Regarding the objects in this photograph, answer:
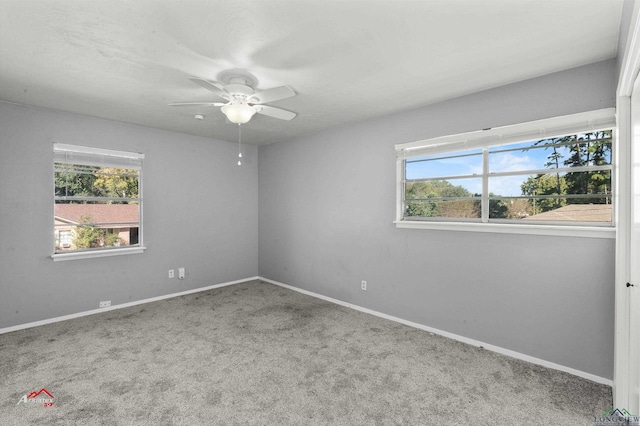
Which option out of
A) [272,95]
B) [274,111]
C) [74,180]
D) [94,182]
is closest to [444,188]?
[274,111]

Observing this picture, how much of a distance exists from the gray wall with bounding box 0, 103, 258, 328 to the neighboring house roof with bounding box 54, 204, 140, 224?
132 millimetres

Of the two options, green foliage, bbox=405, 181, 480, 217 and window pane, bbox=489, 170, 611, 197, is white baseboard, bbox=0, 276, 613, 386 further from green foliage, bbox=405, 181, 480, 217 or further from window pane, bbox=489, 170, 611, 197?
window pane, bbox=489, 170, 611, 197

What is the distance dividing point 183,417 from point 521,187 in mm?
3205

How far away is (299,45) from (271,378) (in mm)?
2433

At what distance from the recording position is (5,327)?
10.4 feet

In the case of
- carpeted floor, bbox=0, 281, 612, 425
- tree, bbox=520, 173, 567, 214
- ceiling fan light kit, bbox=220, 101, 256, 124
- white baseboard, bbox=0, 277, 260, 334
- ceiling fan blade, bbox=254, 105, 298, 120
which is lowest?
carpeted floor, bbox=0, 281, 612, 425

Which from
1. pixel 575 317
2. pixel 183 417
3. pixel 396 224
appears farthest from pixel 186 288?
pixel 575 317

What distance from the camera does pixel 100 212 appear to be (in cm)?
383

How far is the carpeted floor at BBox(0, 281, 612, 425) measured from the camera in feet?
6.30

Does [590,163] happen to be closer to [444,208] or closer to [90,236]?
[444,208]

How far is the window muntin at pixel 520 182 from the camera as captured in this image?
238 cm

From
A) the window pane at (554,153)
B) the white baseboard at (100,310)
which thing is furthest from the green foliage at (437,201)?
the white baseboard at (100,310)

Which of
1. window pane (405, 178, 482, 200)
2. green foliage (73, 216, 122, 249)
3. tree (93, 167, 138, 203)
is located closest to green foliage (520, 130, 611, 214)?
window pane (405, 178, 482, 200)

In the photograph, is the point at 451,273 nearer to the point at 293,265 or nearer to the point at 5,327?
the point at 293,265
